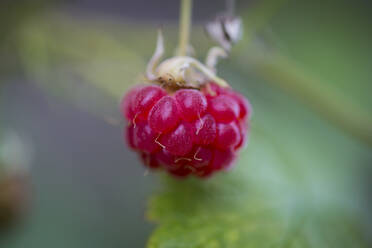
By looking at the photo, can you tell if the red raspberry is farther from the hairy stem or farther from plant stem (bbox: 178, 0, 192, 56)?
the hairy stem

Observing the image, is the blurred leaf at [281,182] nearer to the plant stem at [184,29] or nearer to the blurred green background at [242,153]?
the blurred green background at [242,153]

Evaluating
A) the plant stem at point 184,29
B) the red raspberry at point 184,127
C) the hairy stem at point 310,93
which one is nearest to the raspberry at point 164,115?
the red raspberry at point 184,127

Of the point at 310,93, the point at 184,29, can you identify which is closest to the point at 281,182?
the point at 310,93

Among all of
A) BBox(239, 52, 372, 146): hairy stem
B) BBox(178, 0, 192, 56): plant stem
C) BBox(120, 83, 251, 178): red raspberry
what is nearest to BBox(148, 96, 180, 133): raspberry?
BBox(120, 83, 251, 178): red raspberry

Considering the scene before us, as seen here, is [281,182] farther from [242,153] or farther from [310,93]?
[310,93]

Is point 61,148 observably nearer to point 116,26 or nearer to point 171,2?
point 116,26

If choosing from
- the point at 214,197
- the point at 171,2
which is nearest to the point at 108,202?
the point at 214,197
